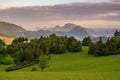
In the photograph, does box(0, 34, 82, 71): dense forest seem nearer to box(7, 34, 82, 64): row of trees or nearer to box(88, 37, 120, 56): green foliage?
box(7, 34, 82, 64): row of trees

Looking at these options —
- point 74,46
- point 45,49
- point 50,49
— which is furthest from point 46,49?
point 74,46

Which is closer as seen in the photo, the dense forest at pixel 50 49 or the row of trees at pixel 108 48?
the row of trees at pixel 108 48

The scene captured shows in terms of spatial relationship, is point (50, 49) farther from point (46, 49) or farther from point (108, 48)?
point (108, 48)

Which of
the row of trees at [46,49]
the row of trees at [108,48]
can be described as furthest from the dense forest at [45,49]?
the row of trees at [108,48]

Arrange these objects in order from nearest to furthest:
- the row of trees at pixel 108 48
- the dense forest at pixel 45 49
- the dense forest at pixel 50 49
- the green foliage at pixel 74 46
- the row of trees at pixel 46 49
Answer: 1. the row of trees at pixel 108 48
2. the dense forest at pixel 50 49
3. the dense forest at pixel 45 49
4. the row of trees at pixel 46 49
5. the green foliage at pixel 74 46

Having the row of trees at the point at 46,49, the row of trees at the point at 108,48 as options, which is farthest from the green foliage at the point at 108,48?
the row of trees at the point at 46,49

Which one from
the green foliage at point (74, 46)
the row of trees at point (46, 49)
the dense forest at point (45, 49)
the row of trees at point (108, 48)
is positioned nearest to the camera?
the row of trees at point (108, 48)

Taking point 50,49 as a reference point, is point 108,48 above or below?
above

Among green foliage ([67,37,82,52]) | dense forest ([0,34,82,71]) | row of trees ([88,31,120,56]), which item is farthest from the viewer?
green foliage ([67,37,82,52])

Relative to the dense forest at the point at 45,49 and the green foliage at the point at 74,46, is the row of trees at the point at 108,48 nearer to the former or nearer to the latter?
the green foliage at the point at 74,46

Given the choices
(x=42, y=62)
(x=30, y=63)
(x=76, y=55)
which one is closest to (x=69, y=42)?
(x=76, y=55)

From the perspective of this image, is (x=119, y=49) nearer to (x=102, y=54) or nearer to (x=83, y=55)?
(x=102, y=54)

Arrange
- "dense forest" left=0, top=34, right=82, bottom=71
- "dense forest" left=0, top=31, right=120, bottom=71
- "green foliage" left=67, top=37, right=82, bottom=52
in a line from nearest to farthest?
"dense forest" left=0, top=31, right=120, bottom=71, "dense forest" left=0, top=34, right=82, bottom=71, "green foliage" left=67, top=37, right=82, bottom=52

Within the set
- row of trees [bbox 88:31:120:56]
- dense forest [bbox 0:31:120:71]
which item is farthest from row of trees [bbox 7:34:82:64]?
row of trees [bbox 88:31:120:56]
